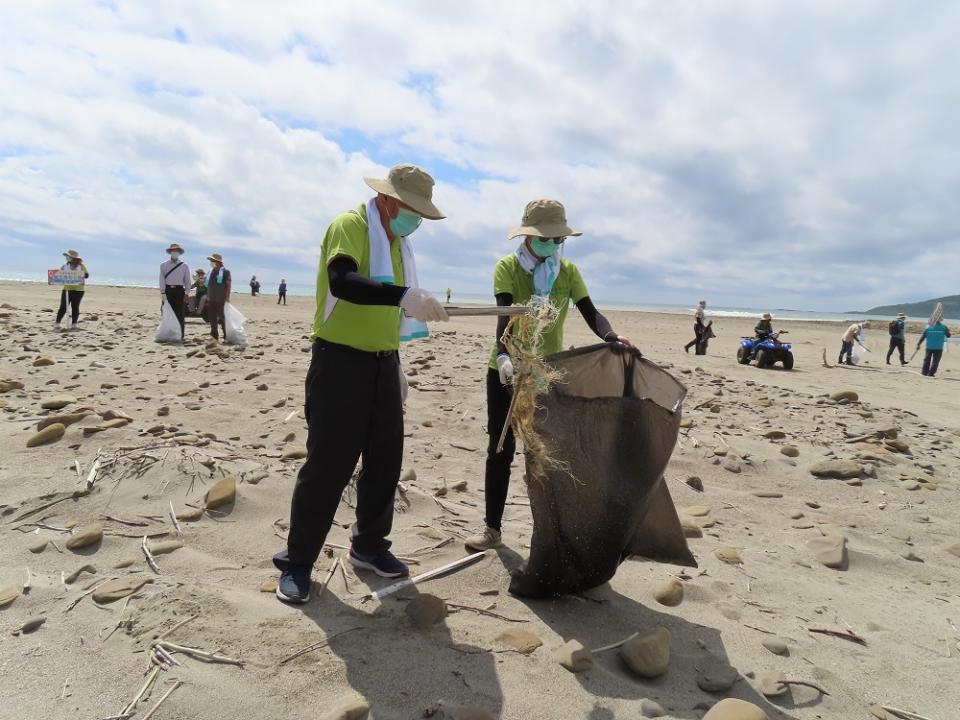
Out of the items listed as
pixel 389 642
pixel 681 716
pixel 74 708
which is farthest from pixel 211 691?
pixel 681 716

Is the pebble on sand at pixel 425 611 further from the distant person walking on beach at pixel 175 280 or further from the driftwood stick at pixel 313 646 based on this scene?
the distant person walking on beach at pixel 175 280

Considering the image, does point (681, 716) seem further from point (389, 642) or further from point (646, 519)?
point (389, 642)

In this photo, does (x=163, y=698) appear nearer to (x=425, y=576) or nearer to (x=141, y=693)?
(x=141, y=693)

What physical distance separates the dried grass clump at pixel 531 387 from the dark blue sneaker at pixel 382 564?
88 cm

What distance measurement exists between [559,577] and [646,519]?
51cm

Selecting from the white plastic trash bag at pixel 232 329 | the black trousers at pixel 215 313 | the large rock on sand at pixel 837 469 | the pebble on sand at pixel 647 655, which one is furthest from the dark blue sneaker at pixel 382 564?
the black trousers at pixel 215 313

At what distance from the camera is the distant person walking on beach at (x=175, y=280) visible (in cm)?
1009

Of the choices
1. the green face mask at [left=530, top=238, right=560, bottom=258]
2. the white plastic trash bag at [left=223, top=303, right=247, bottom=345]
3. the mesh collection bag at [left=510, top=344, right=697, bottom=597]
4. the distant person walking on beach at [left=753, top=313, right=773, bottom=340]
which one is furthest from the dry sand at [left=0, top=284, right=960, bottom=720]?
the distant person walking on beach at [left=753, top=313, right=773, bottom=340]

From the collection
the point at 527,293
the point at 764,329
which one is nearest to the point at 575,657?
the point at 527,293

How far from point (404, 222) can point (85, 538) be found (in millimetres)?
2283

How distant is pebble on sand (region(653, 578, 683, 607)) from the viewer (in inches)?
118

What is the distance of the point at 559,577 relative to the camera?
2.78 m

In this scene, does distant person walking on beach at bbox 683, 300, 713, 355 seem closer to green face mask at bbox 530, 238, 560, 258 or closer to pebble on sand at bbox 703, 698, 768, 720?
green face mask at bbox 530, 238, 560, 258

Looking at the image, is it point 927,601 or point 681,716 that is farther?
point 927,601
